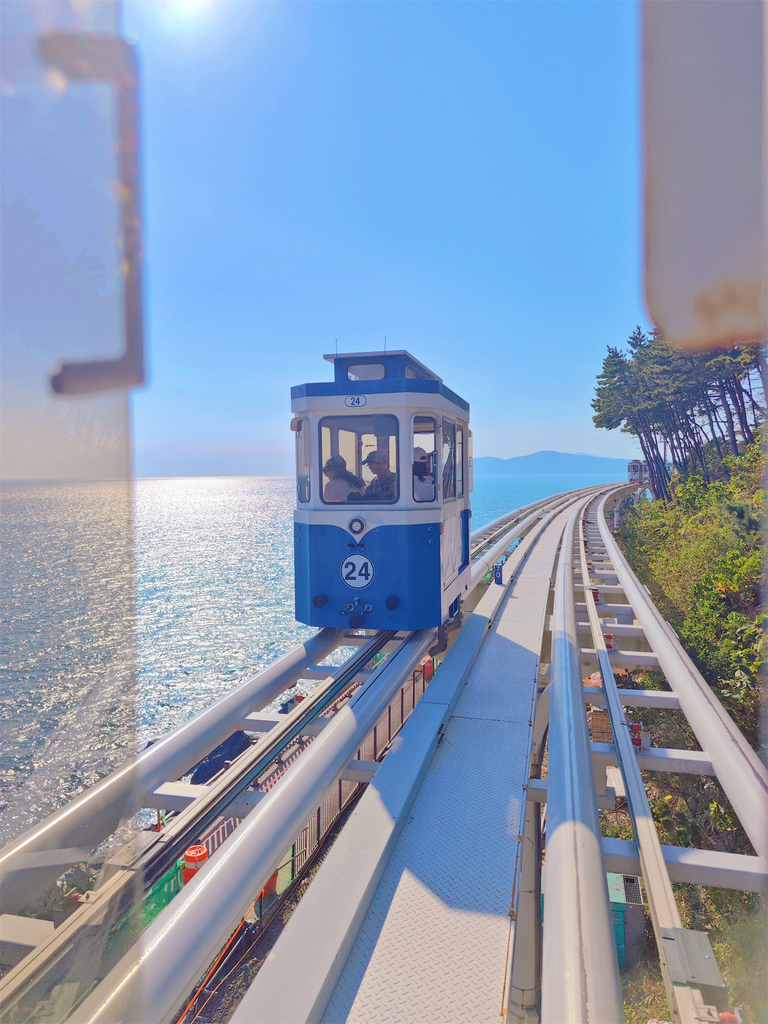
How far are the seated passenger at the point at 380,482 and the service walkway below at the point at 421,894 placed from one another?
2078mm

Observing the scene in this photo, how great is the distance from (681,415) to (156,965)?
36.4 m

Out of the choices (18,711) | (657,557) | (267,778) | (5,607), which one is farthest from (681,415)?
(5,607)

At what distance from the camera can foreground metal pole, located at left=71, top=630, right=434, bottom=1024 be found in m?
2.10

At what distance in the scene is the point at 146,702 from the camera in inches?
1278

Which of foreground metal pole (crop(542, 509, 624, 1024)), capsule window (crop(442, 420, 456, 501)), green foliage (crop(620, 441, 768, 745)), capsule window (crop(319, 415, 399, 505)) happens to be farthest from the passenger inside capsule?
green foliage (crop(620, 441, 768, 745))

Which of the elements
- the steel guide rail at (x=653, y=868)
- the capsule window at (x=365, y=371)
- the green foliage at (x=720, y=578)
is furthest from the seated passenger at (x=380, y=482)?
the green foliage at (x=720, y=578)

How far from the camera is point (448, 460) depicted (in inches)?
269

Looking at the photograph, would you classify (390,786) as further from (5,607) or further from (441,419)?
(5,607)

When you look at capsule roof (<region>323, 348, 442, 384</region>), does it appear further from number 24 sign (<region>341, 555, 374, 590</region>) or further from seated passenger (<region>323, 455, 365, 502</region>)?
number 24 sign (<region>341, 555, 374, 590</region>)

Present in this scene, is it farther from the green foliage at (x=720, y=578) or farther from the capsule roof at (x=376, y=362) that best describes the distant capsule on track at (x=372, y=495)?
the green foliage at (x=720, y=578)

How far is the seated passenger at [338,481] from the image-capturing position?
6215 mm

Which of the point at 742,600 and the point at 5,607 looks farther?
the point at 5,607

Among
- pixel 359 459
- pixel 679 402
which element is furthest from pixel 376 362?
→ pixel 679 402

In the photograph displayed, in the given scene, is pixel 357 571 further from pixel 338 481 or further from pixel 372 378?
pixel 372 378
